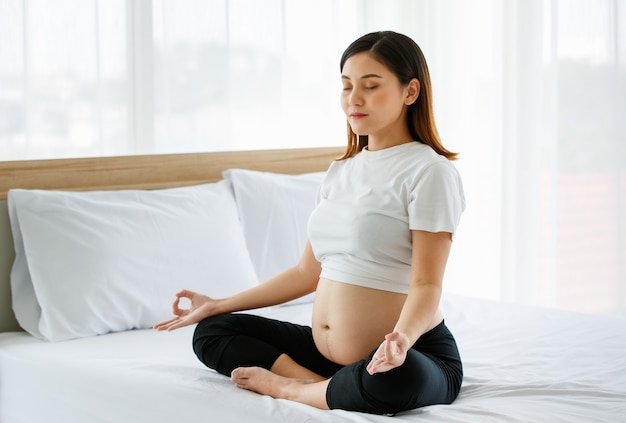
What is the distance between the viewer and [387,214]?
1702 millimetres

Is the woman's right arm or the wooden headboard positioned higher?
the wooden headboard

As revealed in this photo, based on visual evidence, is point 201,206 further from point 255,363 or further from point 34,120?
point 255,363

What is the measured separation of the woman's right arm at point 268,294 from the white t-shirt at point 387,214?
0.13 meters

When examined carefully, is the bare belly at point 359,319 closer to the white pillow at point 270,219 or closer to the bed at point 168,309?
the bed at point 168,309

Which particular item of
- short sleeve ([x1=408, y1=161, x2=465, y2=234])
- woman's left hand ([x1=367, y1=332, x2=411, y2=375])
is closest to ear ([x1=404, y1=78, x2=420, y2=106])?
short sleeve ([x1=408, y1=161, x2=465, y2=234])

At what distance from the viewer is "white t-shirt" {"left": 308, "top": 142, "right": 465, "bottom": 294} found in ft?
5.40

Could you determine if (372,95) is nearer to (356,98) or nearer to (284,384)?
(356,98)

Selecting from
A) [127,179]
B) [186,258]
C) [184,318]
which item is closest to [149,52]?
[127,179]

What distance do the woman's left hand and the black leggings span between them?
70mm

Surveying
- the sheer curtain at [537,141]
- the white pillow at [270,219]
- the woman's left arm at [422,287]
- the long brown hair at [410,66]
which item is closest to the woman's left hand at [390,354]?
the woman's left arm at [422,287]

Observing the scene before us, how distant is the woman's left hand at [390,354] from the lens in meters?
1.39

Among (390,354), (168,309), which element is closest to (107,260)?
(168,309)

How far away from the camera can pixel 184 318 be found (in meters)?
1.89

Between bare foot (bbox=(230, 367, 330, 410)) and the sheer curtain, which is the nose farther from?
the sheer curtain
